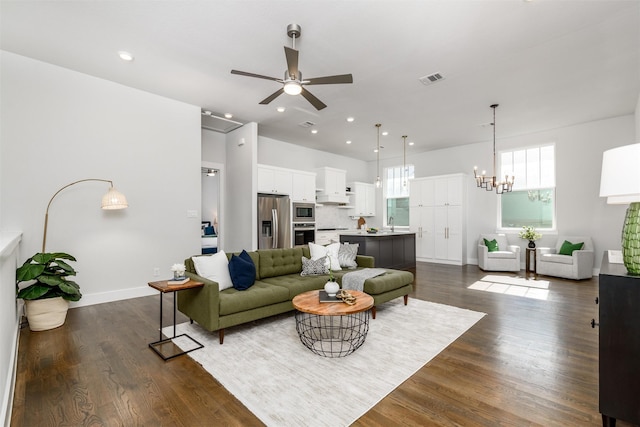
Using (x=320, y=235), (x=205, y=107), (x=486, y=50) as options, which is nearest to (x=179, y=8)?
(x=205, y=107)

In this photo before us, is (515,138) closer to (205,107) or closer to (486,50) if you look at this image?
(486,50)

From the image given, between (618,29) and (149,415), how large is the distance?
5.41 meters

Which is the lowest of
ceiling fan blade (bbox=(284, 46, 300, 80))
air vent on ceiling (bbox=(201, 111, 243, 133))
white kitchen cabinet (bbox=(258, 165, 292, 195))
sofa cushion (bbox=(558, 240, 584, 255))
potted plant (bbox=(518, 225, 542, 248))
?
sofa cushion (bbox=(558, 240, 584, 255))

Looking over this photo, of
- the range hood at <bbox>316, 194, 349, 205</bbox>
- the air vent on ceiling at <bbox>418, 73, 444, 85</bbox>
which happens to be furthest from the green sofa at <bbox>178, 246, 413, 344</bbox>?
the range hood at <bbox>316, 194, 349, 205</bbox>

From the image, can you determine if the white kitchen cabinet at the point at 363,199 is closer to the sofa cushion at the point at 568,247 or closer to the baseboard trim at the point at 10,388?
the sofa cushion at the point at 568,247

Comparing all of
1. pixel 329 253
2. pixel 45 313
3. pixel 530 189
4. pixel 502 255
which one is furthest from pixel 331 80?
pixel 530 189

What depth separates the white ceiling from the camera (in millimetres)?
2768

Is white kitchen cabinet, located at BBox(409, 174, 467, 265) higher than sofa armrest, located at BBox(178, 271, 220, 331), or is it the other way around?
white kitchen cabinet, located at BBox(409, 174, 467, 265)

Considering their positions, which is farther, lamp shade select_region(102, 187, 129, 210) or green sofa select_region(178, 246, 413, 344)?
lamp shade select_region(102, 187, 129, 210)

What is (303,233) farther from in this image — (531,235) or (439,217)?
(531,235)

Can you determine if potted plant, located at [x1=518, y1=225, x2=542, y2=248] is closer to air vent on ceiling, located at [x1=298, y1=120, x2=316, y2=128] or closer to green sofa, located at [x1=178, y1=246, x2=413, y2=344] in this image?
green sofa, located at [x1=178, y1=246, x2=413, y2=344]

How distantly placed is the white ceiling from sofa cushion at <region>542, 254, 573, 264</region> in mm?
2781

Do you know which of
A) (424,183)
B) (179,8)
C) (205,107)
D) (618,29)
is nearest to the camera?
(179,8)

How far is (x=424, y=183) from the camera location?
8.34 m
